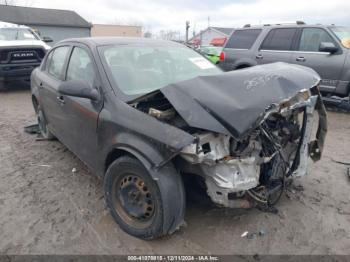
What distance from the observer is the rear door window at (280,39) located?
811cm

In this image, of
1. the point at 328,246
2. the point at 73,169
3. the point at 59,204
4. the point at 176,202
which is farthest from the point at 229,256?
the point at 73,169

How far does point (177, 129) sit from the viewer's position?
2.58 meters

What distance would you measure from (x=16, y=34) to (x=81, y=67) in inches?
342

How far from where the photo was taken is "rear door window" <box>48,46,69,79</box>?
437cm

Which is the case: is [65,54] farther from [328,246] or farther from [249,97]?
[328,246]

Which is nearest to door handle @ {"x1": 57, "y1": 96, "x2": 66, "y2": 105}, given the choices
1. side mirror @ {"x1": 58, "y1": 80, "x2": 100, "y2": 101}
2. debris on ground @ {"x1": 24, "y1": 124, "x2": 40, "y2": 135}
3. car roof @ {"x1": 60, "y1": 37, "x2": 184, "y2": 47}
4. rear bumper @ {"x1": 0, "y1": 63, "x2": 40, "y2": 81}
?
car roof @ {"x1": 60, "y1": 37, "x2": 184, "y2": 47}

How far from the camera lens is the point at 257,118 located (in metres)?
2.58

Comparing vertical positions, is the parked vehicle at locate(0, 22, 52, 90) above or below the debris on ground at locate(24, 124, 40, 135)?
above

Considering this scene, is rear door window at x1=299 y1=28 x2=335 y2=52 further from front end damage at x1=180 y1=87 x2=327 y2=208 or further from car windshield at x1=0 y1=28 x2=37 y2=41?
car windshield at x1=0 y1=28 x2=37 y2=41

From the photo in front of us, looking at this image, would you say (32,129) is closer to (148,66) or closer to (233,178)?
(148,66)

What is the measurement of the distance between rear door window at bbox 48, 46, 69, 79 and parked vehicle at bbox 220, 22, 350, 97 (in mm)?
5263

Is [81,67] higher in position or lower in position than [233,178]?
higher

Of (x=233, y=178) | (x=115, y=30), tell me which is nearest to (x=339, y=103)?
(x=233, y=178)

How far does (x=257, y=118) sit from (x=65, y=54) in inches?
114
